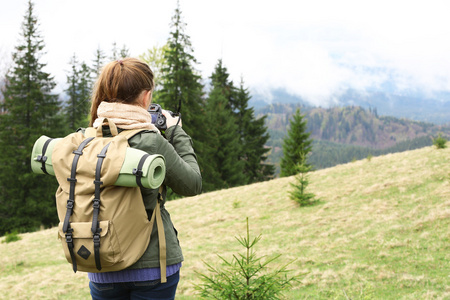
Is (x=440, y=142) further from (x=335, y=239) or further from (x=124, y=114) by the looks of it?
(x=124, y=114)

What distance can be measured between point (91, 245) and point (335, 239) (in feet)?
23.1

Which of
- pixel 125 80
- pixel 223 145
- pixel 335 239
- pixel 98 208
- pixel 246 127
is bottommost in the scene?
pixel 335 239

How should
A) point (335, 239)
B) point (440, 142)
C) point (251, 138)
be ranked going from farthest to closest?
point (251, 138) → point (440, 142) → point (335, 239)

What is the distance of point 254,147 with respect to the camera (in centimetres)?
3722

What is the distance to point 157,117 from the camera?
2018 mm

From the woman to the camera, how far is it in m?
0.09

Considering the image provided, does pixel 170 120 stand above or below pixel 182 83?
below

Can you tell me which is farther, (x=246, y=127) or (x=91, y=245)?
(x=246, y=127)

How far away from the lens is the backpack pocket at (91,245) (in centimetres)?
165

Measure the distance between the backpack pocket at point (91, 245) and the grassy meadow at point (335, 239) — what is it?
4.60ft

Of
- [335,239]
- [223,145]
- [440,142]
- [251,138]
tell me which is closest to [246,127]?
[251,138]

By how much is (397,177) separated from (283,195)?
3953 millimetres

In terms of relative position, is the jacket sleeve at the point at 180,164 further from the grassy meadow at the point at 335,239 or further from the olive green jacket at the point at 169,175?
the grassy meadow at the point at 335,239

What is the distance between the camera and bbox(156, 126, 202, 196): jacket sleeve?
1812 mm
